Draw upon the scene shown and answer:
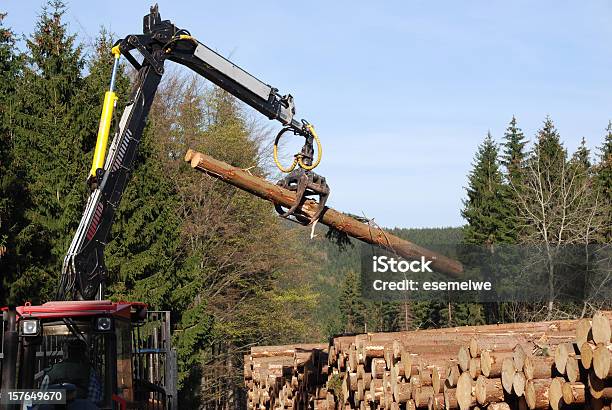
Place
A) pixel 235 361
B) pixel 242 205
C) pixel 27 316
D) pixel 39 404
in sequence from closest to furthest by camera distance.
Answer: pixel 39 404, pixel 27 316, pixel 242 205, pixel 235 361

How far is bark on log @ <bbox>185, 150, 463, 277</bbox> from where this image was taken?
1469cm

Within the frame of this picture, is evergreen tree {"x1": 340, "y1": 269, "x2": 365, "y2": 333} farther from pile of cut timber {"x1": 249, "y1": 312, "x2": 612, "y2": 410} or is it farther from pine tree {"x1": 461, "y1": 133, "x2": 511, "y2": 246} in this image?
pile of cut timber {"x1": 249, "y1": 312, "x2": 612, "y2": 410}

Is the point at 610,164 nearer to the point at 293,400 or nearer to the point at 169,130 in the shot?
the point at 169,130

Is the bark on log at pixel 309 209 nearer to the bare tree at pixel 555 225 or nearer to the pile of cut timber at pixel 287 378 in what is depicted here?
the pile of cut timber at pixel 287 378

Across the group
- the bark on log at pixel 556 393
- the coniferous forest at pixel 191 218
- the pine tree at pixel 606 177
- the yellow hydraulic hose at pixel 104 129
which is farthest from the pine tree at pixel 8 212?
the pine tree at pixel 606 177

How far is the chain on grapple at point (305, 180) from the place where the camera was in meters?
A: 14.3

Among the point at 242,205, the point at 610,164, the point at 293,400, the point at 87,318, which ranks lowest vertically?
the point at 293,400

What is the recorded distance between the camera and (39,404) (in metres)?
7.98

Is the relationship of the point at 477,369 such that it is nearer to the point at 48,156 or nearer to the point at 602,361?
the point at 602,361

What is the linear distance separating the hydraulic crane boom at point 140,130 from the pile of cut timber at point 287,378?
144 inches

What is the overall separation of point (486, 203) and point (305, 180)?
46660mm

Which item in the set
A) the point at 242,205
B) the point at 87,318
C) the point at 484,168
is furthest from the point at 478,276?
the point at 484,168

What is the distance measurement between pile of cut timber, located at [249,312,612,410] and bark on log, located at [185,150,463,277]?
1608 mm

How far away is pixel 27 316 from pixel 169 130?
108ft
